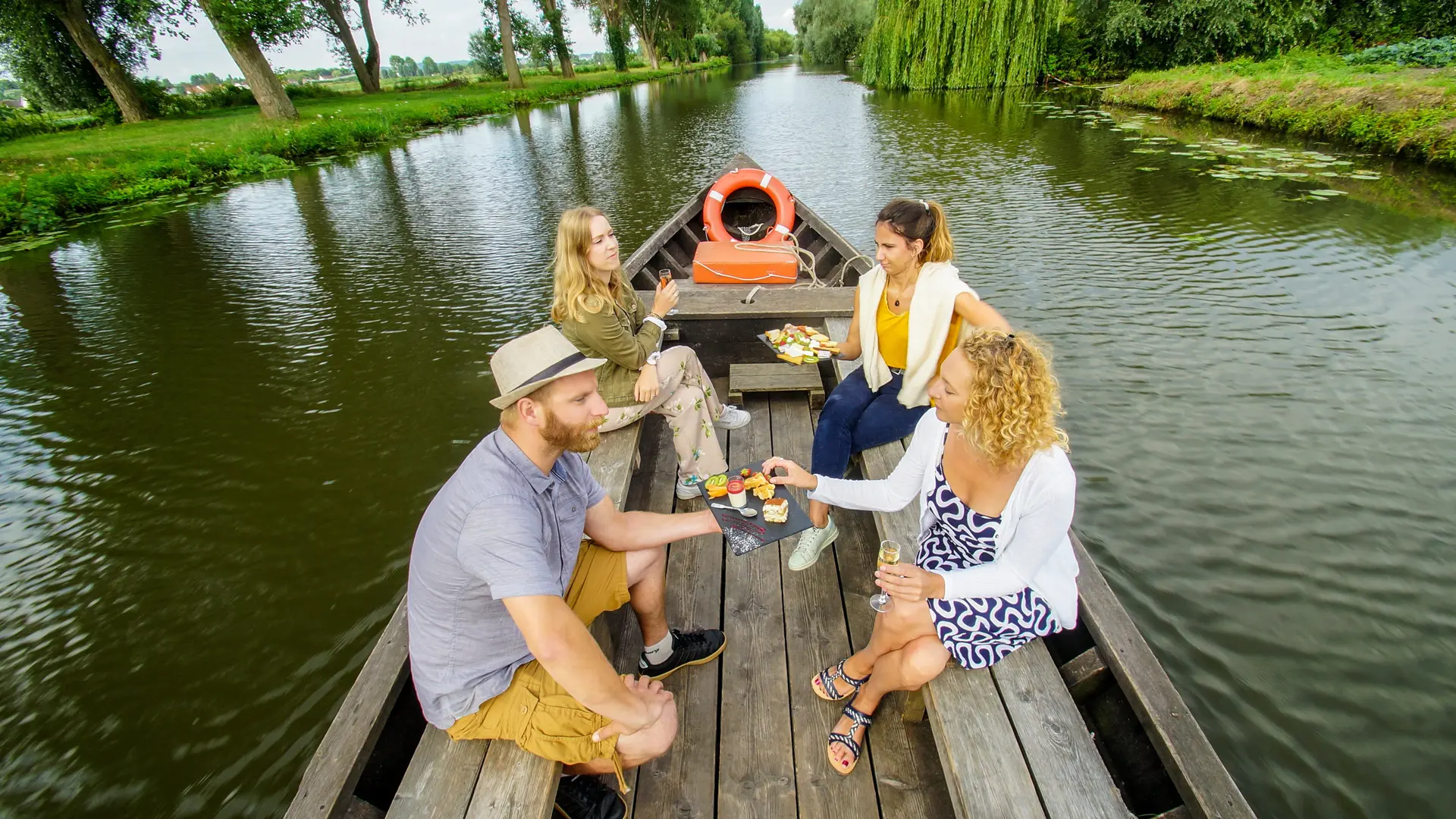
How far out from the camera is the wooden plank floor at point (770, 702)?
7.16 feet

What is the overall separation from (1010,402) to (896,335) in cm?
134

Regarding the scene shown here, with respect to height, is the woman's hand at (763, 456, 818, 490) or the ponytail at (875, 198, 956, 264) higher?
the ponytail at (875, 198, 956, 264)

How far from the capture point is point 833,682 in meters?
2.48

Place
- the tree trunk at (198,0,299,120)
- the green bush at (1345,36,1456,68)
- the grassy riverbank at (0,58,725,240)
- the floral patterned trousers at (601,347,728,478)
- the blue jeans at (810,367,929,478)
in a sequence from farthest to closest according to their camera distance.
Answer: the tree trunk at (198,0,299,120)
the green bush at (1345,36,1456,68)
the grassy riverbank at (0,58,725,240)
the floral patterned trousers at (601,347,728,478)
the blue jeans at (810,367,929,478)

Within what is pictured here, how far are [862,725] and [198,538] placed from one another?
4.76m

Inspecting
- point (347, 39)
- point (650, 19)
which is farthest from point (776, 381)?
point (650, 19)

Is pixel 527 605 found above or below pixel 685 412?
above

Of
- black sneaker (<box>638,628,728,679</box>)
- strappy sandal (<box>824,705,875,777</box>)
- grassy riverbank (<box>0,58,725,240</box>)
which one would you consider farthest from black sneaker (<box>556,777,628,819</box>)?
grassy riverbank (<box>0,58,725,240</box>)

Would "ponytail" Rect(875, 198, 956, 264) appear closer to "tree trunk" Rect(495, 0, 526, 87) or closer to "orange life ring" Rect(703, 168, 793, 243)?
"orange life ring" Rect(703, 168, 793, 243)

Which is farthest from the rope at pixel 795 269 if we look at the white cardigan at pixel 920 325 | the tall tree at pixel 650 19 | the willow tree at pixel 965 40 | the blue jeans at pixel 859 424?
the tall tree at pixel 650 19

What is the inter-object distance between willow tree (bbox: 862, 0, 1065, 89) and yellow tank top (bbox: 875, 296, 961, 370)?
24308 millimetres

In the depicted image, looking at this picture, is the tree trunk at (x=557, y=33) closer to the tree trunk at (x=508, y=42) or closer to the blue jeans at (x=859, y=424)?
the tree trunk at (x=508, y=42)

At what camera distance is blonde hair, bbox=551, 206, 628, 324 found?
9.88 ft

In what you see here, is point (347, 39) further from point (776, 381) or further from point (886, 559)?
point (886, 559)
